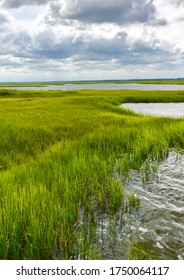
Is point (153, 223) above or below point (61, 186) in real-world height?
below

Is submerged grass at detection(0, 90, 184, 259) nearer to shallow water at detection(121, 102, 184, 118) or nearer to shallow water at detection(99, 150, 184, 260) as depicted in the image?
shallow water at detection(99, 150, 184, 260)

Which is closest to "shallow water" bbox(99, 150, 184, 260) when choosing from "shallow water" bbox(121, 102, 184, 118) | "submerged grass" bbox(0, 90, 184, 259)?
"submerged grass" bbox(0, 90, 184, 259)

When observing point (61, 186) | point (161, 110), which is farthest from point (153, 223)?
point (161, 110)

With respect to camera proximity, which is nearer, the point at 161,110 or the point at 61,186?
the point at 61,186

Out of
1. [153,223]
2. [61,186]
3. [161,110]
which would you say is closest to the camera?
[153,223]

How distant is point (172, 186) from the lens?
24.9ft

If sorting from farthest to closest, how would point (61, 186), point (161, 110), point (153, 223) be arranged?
point (161, 110) < point (61, 186) < point (153, 223)

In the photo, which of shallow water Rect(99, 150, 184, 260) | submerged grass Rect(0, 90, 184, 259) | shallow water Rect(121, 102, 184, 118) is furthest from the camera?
shallow water Rect(121, 102, 184, 118)

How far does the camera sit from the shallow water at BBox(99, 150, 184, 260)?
4.80 meters

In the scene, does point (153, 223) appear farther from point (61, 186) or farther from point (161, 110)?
point (161, 110)

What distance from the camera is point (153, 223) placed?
18.9 ft

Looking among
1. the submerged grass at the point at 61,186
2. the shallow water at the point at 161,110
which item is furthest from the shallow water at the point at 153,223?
the shallow water at the point at 161,110
